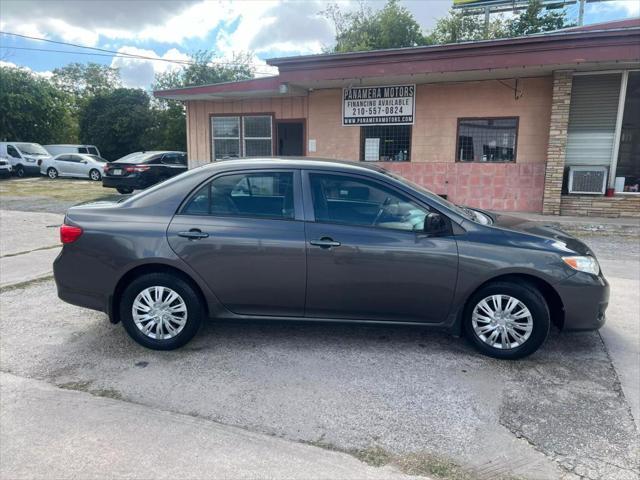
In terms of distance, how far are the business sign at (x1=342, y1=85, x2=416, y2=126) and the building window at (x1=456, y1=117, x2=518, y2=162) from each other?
56.5 inches

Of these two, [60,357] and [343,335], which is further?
[343,335]

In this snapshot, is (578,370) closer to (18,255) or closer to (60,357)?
(60,357)

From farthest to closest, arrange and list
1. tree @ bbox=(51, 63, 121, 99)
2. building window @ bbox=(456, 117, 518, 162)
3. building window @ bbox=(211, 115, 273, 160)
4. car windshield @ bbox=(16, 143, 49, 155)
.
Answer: tree @ bbox=(51, 63, 121, 99), car windshield @ bbox=(16, 143, 49, 155), building window @ bbox=(211, 115, 273, 160), building window @ bbox=(456, 117, 518, 162)

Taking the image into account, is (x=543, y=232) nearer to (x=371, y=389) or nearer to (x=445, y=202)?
(x=445, y=202)

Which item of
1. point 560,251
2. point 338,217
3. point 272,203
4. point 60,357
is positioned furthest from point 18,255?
point 560,251

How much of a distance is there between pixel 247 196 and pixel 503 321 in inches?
92.2

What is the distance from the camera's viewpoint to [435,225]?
3814mm

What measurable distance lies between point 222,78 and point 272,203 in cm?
3485

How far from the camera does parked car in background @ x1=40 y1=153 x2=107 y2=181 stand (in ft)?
75.5

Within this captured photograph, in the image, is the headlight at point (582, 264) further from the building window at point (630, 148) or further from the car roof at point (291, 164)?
the building window at point (630, 148)

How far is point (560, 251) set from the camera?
3873 millimetres

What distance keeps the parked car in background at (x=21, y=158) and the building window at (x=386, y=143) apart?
1855cm

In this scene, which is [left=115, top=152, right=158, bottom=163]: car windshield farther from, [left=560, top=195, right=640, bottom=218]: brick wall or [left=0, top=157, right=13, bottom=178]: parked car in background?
[left=560, top=195, right=640, bottom=218]: brick wall

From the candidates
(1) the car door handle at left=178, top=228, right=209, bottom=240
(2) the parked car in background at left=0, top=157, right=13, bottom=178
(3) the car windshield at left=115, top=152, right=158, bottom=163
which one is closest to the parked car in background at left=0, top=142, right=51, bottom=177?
(2) the parked car in background at left=0, top=157, right=13, bottom=178
